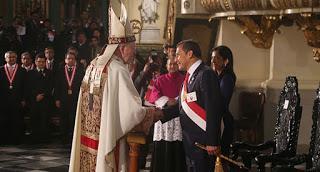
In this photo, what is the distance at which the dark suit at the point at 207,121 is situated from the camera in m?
4.96

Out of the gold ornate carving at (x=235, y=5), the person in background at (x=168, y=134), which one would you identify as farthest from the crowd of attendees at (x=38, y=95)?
the person in background at (x=168, y=134)

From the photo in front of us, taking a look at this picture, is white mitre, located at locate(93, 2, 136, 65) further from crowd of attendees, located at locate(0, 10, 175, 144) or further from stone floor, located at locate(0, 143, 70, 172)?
crowd of attendees, located at locate(0, 10, 175, 144)

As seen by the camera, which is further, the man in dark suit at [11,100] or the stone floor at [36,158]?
the man in dark suit at [11,100]

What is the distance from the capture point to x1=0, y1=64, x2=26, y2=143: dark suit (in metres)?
10.7

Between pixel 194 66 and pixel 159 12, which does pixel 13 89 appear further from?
pixel 194 66

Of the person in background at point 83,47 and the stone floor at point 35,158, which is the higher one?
the person in background at point 83,47

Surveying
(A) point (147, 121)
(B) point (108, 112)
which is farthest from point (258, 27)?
(B) point (108, 112)

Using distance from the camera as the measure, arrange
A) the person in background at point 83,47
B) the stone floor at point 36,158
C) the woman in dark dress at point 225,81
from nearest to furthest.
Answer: the woman in dark dress at point 225,81, the stone floor at point 36,158, the person in background at point 83,47

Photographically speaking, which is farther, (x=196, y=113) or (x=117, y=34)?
(x=117, y=34)

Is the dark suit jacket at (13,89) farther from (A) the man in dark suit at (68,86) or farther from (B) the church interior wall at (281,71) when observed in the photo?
(B) the church interior wall at (281,71)

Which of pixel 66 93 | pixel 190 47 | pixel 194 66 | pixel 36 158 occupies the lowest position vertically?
pixel 36 158

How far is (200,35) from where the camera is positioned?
10.2m

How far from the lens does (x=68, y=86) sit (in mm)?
10656

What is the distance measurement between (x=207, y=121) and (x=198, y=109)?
162 millimetres
